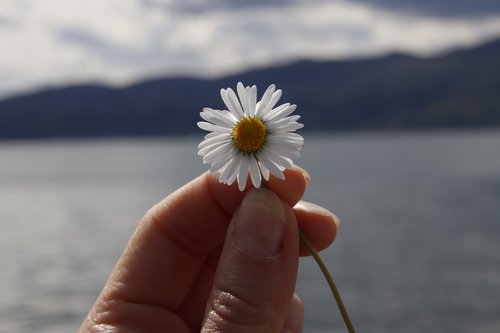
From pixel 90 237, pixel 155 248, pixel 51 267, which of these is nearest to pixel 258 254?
Result: pixel 155 248

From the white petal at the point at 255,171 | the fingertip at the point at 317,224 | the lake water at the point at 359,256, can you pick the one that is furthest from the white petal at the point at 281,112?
the lake water at the point at 359,256

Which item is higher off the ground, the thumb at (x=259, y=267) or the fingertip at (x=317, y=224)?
the fingertip at (x=317, y=224)

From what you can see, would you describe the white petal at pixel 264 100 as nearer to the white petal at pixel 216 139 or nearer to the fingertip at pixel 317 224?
the white petal at pixel 216 139

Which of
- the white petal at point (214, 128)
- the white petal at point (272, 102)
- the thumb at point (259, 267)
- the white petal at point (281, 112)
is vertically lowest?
the thumb at point (259, 267)

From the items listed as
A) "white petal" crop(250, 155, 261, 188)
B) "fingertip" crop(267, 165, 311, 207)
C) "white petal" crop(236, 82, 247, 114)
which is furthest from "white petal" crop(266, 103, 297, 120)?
"fingertip" crop(267, 165, 311, 207)

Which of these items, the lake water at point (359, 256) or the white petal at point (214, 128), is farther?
the lake water at point (359, 256)

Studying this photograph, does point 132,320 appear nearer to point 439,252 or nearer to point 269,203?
point 269,203

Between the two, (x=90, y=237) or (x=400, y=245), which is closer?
(x=400, y=245)

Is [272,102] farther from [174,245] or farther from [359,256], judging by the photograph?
[359,256]

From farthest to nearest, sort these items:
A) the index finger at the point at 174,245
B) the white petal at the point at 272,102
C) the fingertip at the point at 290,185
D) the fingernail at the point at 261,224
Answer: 1. the index finger at the point at 174,245
2. the fingertip at the point at 290,185
3. the fingernail at the point at 261,224
4. the white petal at the point at 272,102
